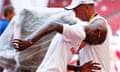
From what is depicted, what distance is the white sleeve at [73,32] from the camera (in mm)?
2637

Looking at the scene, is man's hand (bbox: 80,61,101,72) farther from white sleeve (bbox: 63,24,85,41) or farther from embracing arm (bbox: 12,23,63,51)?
embracing arm (bbox: 12,23,63,51)

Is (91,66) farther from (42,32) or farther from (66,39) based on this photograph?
(42,32)

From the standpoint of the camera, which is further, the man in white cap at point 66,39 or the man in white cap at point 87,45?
the man in white cap at point 87,45

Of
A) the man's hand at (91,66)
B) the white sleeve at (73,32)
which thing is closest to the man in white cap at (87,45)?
the man's hand at (91,66)

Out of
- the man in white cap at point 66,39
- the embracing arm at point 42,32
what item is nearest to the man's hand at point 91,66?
the man in white cap at point 66,39

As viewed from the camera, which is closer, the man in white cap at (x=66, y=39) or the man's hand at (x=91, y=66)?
the man in white cap at (x=66, y=39)

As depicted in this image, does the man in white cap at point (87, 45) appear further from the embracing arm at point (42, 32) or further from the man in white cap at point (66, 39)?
the embracing arm at point (42, 32)

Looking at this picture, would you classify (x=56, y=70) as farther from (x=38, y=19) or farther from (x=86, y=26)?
(x=38, y=19)

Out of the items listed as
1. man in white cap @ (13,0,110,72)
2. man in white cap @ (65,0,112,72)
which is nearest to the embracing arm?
man in white cap @ (13,0,110,72)

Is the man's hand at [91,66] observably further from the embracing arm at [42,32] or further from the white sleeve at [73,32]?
the embracing arm at [42,32]

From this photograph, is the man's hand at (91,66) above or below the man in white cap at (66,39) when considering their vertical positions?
below

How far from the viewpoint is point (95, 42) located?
2.84 meters

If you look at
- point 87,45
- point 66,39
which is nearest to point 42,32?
point 66,39

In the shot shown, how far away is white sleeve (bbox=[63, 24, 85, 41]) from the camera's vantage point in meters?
2.64
